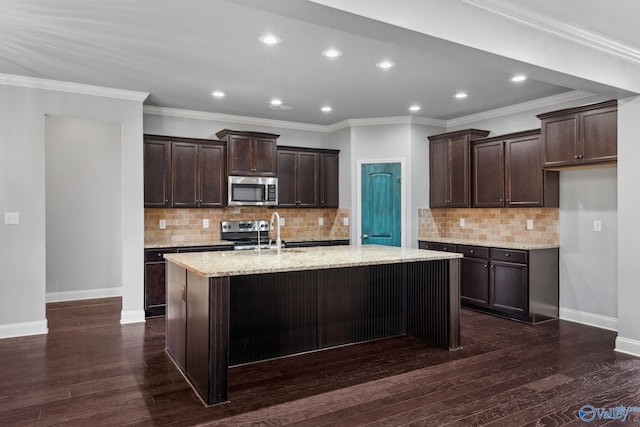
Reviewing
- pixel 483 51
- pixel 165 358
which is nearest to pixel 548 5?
pixel 483 51

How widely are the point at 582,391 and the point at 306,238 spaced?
4436 mm

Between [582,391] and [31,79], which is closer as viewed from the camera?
[582,391]

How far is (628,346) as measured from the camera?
393cm

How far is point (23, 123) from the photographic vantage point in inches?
180

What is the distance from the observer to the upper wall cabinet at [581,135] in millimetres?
4320

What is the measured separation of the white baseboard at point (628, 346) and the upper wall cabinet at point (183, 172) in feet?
16.2

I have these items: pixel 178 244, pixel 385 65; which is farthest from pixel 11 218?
pixel 385 65

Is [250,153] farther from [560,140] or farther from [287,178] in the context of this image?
[560,140]

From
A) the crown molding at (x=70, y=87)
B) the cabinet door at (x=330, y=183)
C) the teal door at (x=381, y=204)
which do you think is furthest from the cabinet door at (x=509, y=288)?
the crown molding at (x=70, y=87)

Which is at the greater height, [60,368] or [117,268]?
[117,268]

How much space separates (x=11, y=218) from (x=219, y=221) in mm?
2576

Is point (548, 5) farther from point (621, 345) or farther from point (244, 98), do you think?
point (244, 98)

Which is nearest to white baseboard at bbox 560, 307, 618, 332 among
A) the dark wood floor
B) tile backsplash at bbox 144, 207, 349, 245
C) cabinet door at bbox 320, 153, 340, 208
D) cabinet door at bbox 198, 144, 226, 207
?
the dark wood floor

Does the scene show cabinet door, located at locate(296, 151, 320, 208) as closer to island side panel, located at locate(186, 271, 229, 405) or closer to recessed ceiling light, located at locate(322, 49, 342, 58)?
recessed ceiling light, located at locate(322, 49, 342, 58)
